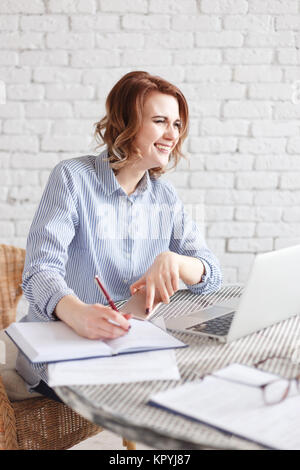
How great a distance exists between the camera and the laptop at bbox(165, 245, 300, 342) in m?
0.94

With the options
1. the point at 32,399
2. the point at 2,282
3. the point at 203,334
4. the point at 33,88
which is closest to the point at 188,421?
the point at 203,334

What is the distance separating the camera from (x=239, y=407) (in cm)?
72

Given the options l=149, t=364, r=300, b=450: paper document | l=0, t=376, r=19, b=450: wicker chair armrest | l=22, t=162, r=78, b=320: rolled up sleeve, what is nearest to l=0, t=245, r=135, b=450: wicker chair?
l=0, t=376, r=19, b=450: wicker chair armrest

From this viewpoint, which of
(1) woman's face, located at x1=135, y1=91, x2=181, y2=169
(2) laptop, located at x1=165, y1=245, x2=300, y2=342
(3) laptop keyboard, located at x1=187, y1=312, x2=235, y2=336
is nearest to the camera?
(2) laptop, located at x1=165, y1=245, x2=300, y2=342

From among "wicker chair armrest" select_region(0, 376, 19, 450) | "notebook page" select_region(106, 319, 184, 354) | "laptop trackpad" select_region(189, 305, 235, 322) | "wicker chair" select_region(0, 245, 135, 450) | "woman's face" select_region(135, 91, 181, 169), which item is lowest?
"wicker chair" select_region(0, 245, 135, 450)

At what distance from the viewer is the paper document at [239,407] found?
25.9 inches

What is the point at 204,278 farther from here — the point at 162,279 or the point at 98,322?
the point at 98,322

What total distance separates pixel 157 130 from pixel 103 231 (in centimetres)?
33

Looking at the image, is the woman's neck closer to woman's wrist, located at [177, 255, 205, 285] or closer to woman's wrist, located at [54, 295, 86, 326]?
woman's wrist, located at [177, 255, 205, 285]

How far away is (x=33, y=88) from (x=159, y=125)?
978mm

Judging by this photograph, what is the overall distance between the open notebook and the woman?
10.4 inches

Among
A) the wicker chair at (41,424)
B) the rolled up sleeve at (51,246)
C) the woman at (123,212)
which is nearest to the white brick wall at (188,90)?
the woman at (123,212)

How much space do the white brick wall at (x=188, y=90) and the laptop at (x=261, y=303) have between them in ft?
4.27
